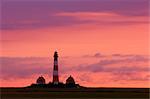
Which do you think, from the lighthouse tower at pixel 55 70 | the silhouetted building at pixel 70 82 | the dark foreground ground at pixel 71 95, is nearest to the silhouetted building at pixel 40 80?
the silhouetted building at pixel 70 82

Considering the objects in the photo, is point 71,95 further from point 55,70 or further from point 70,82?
A: point 70,82

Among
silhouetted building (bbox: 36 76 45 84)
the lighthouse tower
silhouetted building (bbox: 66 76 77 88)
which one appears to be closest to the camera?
the lighthouse tower

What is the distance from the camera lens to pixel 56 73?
90312 millimetres

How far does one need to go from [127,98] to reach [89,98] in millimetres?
3723

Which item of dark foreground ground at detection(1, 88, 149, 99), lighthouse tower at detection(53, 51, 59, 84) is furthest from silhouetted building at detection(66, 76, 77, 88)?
dark foreground ground at detection(1, 88, 149, 99)

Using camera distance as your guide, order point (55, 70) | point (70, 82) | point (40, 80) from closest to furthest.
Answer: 1. point (55, 70)
2. point (70, 82)
3. point (40, 80)

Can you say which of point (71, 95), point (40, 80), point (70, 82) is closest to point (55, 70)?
point (70, 82)

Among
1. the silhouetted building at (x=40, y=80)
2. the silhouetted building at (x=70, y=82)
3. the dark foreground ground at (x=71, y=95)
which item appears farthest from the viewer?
the silhouetted building at (x=40, y=80)

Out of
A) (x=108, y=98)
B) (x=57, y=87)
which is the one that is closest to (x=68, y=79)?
(x=57, y=87)

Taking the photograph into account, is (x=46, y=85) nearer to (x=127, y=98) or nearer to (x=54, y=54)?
(x=54, y=54)

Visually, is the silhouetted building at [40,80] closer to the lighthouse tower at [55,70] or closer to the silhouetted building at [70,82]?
the silhouetted building at [70,82]

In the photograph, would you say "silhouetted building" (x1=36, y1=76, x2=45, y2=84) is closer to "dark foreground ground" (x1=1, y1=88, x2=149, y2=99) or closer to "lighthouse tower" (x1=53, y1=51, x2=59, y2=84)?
"lighthouse tower" (x1=53, y1=51, x2=59, y2=84)

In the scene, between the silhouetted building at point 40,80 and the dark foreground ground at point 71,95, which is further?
the silhouetted building at point 40,80

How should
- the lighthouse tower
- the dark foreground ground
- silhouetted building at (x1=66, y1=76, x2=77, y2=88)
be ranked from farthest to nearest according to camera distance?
silhouetted building at (x1=66, y1=76, x2=77, y2=88)
the lighthouse tower
the dark foreground ground
